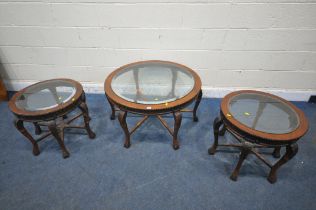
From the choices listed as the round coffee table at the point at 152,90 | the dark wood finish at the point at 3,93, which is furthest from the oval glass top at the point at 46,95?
the dark wood finish at the point at 3,93

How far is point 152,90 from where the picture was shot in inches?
66.8

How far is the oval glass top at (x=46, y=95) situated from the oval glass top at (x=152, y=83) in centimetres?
38

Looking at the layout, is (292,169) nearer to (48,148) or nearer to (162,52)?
(162,52)

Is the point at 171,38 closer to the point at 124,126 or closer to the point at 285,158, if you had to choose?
the point at 124,126

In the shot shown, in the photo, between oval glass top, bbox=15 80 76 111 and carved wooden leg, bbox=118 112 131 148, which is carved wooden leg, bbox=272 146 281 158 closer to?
carved wooden leg, bbox=118 112 131 148

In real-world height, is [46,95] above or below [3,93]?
above

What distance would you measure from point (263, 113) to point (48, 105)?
1.54 m

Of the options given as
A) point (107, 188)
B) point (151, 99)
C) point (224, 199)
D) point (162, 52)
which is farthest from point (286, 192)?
point (162, 52)

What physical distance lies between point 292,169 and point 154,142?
3.54ft

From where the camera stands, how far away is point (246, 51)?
6.60 ft

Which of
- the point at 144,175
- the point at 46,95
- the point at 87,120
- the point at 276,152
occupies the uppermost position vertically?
the point at 46,95

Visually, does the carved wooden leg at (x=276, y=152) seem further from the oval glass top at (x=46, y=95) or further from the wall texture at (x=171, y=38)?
the oval glass top at (x=46, y=95)

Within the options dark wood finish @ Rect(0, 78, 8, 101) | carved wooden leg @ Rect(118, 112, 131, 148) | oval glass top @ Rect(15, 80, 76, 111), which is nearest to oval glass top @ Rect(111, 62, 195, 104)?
carved wooden leg @ Rect(118, 112, 131, 148)

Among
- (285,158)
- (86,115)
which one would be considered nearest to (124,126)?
(86,115)
